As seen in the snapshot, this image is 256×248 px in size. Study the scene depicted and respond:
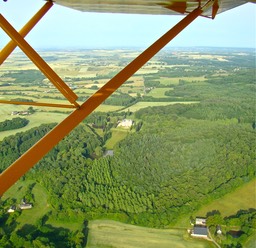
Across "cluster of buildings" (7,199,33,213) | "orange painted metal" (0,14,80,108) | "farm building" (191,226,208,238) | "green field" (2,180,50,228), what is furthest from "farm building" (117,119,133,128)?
"orange painted metal" (0,14,80,108)

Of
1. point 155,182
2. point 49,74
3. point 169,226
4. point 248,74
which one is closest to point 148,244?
point 169,226

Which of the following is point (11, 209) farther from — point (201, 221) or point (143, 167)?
point (201, 221)

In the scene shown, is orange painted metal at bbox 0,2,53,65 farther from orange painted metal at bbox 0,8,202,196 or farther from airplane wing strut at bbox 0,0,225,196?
orange painted metal at bbox 0,8,202,196

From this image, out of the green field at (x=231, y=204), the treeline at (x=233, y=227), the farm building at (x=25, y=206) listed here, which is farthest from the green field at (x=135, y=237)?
the farm building at (x=25, y=206)

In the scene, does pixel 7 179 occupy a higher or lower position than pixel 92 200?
higher

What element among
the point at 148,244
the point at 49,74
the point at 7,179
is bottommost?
the point at 148,244

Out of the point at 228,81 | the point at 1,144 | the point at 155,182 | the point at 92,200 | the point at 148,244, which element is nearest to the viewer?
the point at 148,244

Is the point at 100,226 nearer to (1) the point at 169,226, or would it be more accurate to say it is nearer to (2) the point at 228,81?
(1) the point at 169,226
